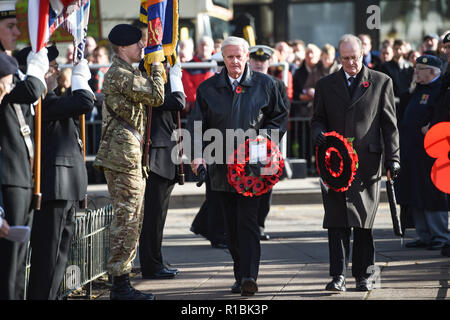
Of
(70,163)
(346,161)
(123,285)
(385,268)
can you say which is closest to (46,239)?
(70,163)

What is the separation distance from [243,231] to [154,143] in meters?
1.38

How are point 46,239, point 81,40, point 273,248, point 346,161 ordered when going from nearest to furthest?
point 46,239 → point 81,40 → point 346,161 → point 273,248

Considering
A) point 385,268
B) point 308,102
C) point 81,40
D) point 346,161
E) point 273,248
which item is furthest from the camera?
point 308,102

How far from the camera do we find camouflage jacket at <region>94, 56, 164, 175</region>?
7.22 metres

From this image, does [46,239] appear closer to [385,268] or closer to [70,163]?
[70,163]

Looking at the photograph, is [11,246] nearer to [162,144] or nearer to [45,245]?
[45,245]

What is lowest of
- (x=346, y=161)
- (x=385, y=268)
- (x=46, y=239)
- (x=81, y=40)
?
(x=385, y=268)

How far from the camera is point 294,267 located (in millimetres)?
8820

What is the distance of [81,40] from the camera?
6.98 metres

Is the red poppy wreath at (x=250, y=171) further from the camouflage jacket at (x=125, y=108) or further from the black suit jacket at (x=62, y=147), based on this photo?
the black suit jacket at (x=62, y=147)

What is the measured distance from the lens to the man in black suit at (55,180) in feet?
21.1

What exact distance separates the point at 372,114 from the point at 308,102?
7.76m

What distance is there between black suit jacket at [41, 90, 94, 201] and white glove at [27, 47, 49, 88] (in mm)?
492

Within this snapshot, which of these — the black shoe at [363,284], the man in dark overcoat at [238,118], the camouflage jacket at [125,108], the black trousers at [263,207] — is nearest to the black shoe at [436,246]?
the black trousers at [263,207]
